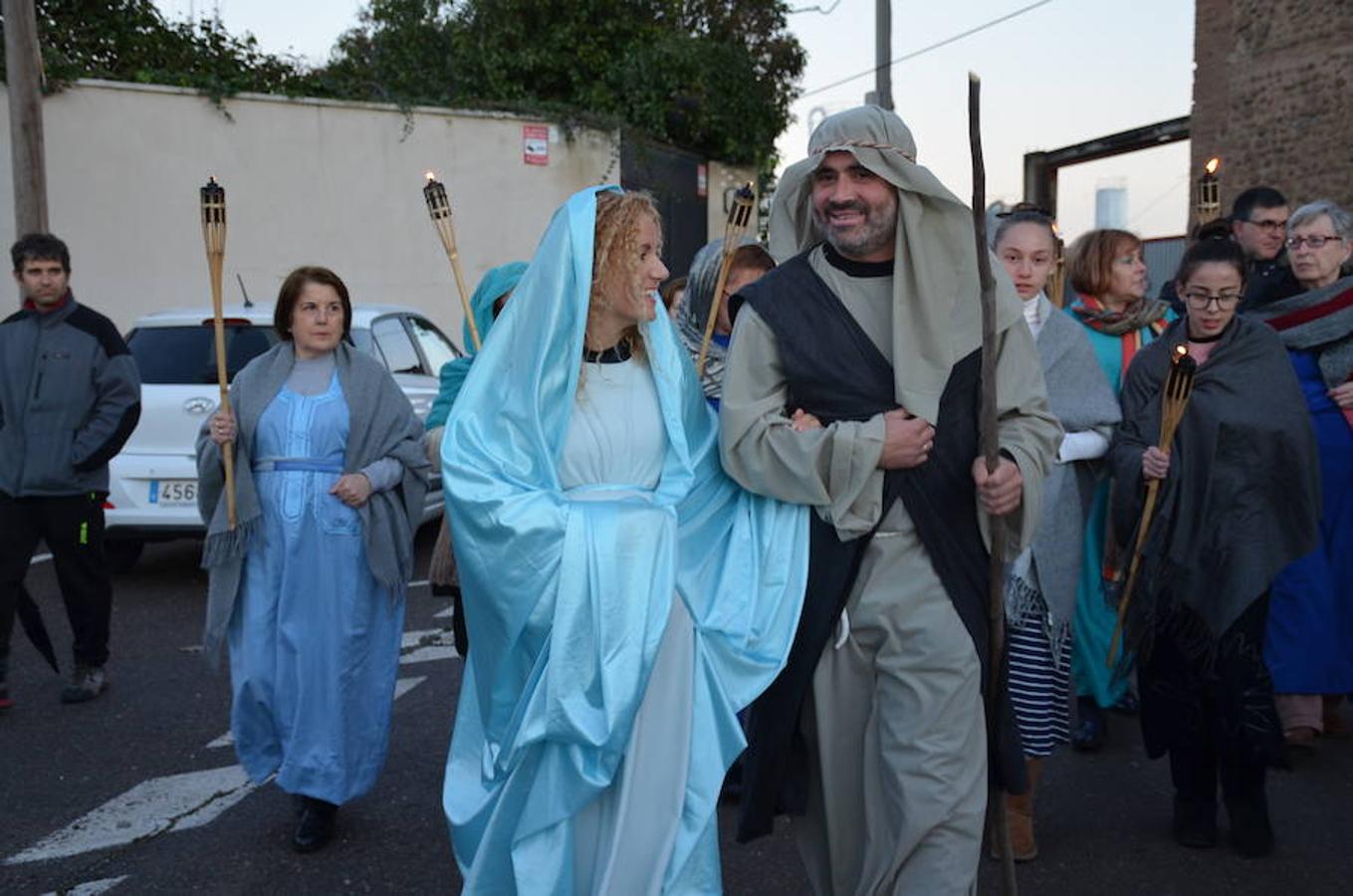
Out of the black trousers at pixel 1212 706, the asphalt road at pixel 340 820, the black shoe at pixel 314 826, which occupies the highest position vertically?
the black trousers at pixel 1212 706

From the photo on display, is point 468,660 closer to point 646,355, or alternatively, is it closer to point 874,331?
point 646,355

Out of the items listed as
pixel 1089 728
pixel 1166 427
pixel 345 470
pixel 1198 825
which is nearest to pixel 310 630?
pixel 345 470

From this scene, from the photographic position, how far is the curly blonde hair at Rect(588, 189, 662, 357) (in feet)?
10.2

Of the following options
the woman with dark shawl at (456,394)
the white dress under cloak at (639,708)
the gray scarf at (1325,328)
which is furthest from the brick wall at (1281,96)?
the white dress under cloak at (639,708)

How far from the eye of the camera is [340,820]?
4.48m

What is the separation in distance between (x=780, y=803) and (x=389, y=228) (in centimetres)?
1500

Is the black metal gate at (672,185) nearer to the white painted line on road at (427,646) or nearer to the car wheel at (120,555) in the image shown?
the car wheel at (120,555)

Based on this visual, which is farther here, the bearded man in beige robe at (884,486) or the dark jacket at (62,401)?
the dark jacket at (62,401)

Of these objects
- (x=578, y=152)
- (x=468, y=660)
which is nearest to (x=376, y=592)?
(x=468, y=660)

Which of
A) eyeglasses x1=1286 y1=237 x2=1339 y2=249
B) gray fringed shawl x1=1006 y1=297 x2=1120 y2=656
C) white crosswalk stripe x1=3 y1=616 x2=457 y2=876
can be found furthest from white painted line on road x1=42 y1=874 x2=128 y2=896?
eyeglasses x1=1286 y1=237 x2=1339 y2=249

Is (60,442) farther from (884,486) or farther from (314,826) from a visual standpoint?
(884,486)

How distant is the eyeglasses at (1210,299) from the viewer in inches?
164

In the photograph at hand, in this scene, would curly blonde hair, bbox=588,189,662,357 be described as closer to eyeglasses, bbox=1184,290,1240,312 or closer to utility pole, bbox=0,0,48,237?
eyeglasses, bbox=1184,290,1240,312

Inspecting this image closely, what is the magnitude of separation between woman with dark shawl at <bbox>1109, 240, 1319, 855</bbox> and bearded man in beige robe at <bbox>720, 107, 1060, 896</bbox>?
49.7 inches
